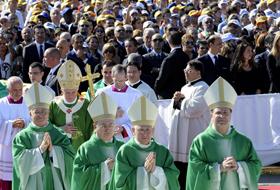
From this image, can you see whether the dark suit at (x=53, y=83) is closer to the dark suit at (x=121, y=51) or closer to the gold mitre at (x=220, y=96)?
the dark suit at (x=121, y=51)

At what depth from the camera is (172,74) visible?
15.4 metres

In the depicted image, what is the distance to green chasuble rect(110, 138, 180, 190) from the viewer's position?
11008mm

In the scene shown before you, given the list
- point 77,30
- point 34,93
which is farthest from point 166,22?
point 34,93

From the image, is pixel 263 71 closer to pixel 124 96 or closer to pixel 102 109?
pixel 124 96

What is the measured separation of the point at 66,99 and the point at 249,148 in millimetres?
3116

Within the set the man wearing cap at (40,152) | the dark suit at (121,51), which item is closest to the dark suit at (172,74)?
the dark suit at (121,51)

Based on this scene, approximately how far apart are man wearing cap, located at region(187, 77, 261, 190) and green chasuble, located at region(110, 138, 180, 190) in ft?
0.93

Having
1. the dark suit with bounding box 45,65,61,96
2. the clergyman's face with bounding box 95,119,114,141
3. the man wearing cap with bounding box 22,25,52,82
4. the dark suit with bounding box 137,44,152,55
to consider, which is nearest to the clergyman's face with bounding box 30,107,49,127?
the clergyman's face with bounding box 95,119,114,141

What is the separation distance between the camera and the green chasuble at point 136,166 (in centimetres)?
1101

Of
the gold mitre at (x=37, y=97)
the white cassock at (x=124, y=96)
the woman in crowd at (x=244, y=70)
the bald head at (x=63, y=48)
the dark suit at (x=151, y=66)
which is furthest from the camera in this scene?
the bald head at (x=63, y=48)

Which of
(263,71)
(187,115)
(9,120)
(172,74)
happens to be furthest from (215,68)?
(9,120)

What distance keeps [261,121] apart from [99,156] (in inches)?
198

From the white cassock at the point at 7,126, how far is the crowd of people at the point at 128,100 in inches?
0.5

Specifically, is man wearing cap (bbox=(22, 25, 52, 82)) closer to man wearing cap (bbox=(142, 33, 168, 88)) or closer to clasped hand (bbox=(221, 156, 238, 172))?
man wearing cap (bbox=(142, 33, 168, 88))
